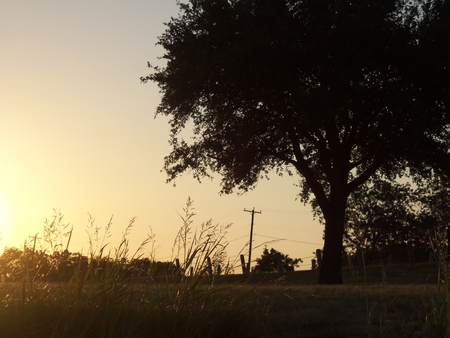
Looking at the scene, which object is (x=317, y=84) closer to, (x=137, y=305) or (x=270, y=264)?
(x=137, y=305)

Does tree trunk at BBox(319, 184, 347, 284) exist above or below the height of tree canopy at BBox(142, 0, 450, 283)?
below

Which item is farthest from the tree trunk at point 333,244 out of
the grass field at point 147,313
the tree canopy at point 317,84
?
the grass field at point 147,313

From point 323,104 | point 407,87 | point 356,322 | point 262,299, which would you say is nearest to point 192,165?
point 323,104

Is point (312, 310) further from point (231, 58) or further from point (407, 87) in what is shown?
point (407, 87)

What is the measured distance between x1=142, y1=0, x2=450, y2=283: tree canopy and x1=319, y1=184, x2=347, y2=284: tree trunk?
37mm

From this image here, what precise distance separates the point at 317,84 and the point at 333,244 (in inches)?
232

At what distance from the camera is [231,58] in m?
19.0

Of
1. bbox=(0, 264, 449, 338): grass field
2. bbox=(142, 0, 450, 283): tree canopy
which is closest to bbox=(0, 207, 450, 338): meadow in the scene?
bbox=(0, 264, 449, 338): grass field

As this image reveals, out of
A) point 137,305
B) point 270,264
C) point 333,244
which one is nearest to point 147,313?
point 137,305

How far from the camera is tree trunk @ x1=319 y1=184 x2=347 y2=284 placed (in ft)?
66.8

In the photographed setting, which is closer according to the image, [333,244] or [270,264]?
[333,244]

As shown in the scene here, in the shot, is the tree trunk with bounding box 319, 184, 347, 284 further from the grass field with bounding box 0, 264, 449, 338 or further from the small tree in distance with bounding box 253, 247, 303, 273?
the grass field with bounding box 0, 264, 449, 338

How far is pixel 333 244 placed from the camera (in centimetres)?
2070

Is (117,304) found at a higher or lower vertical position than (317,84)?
lower
